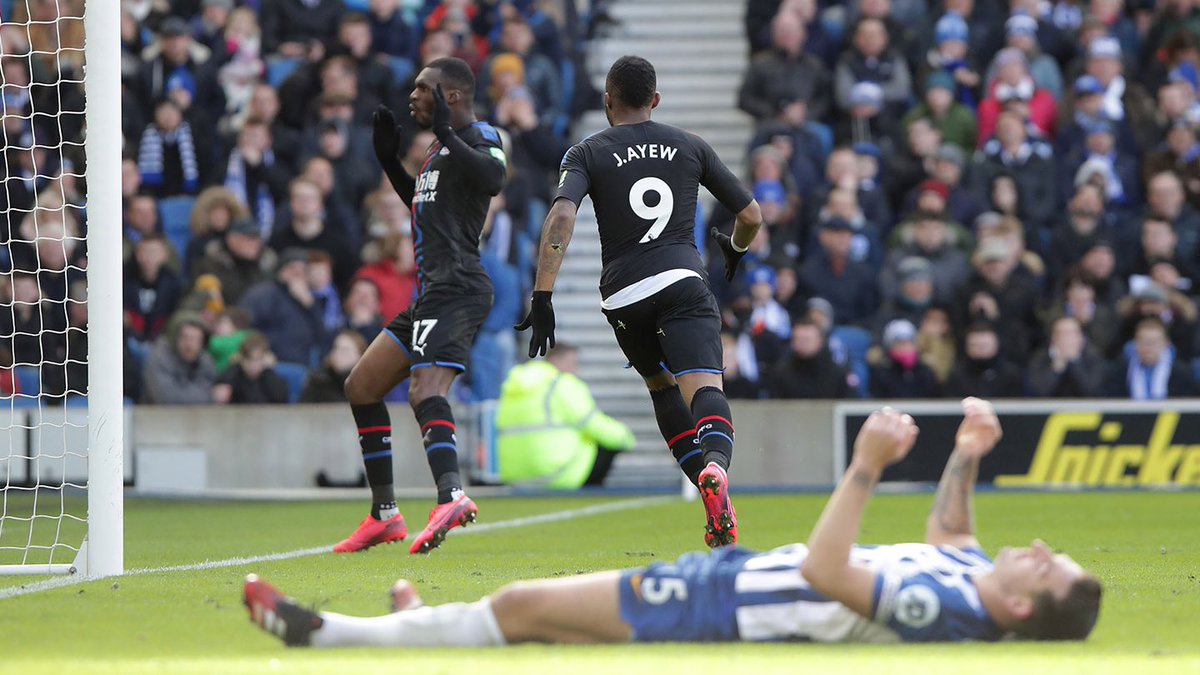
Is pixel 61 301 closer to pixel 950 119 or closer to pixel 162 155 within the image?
pixel 162 155

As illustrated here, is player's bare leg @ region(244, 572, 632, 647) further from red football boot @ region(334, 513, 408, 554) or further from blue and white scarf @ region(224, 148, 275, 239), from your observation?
blue and white scarf @ region(224, 148, 275, 239)

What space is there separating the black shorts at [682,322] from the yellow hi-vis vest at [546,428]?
6.54m

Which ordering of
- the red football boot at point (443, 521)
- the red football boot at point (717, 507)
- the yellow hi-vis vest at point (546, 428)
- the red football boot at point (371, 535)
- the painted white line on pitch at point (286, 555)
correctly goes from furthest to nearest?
the yellow hi-vis vest at point (546, 428) → the red football boot at point (371, 535) → the red football boot at point (443, 521) → the red football boot at point (717, 507) → the painted white line on pitch at point (286, 555)

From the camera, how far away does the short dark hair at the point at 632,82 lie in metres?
7.82

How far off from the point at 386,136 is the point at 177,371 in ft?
24.4

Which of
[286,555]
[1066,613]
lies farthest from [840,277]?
[1066,613]

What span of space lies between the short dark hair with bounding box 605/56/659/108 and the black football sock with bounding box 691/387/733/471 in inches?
50.9

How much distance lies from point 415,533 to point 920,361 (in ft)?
20.7

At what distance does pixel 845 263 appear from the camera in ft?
52.3

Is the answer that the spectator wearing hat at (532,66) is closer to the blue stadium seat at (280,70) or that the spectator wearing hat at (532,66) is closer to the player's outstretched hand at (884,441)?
the blue stadium seat at (280,70)

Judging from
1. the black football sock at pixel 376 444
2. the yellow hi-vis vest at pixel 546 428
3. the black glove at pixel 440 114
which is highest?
the black glove at pixel 440 114

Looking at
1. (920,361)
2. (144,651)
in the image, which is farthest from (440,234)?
(920,361)

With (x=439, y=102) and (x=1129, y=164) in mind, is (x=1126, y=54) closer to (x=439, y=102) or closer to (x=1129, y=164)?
(x=1129, y=164)

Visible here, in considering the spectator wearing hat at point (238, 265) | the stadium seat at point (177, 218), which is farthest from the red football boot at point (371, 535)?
the stadium seat at point (177, 218)
